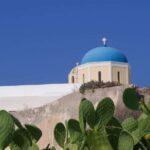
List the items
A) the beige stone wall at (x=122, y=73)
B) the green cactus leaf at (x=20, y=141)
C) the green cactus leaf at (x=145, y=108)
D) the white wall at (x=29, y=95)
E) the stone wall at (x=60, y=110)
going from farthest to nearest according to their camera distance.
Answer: the beige stone wall at (x=122, y=73), the white wall at (x=29, y=95), the stone wall at (x=60, y=110), the green cactus leaf at (x=145, y=108), the green cactus leaf at (x=20, y=141)

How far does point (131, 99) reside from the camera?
118cm

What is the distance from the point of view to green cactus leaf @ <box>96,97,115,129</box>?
99 cm

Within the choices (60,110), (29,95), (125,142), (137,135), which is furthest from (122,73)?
(125,142)

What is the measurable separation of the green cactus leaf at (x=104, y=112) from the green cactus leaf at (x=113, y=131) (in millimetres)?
29

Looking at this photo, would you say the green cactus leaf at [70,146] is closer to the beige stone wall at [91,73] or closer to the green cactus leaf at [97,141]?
the green cactus leaf at [97,141]

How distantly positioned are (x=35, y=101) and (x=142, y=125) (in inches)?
898

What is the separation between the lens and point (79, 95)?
10938 mm

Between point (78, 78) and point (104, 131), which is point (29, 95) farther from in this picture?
point (104, 131)

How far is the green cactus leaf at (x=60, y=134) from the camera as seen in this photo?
117 cm

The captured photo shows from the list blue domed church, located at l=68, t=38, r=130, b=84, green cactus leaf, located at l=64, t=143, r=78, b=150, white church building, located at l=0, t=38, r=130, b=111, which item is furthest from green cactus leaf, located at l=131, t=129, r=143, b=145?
blue domed church, located at l=68, t=38, r=130, b=84

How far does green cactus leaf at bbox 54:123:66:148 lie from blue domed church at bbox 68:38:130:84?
25.2 metres

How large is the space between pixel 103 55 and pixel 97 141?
83.6ft

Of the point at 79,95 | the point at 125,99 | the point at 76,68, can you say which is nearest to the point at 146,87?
the point at 79,95

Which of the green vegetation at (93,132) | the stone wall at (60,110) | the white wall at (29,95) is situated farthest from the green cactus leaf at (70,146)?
the white wall at (29,95)
